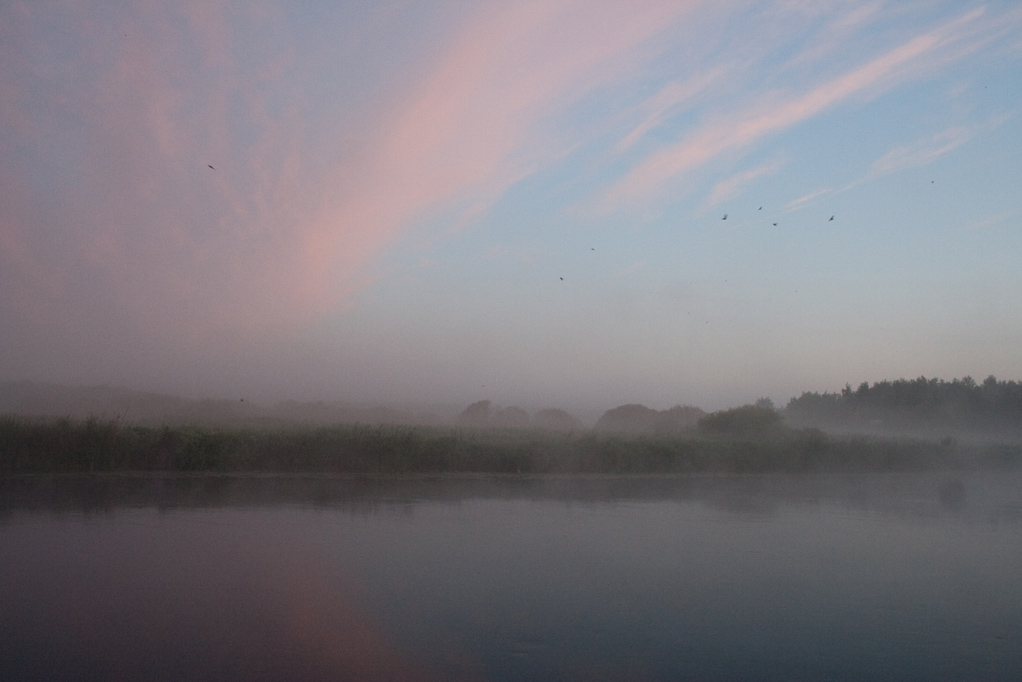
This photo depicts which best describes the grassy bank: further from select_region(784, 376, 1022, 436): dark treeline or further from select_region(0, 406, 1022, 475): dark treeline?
select_region(784, 376, 1022, 436): dark treeline

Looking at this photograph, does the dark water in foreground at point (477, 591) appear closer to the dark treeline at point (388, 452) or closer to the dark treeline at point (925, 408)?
the dark treeline at point (388, 452)

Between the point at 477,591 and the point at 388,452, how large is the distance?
11.9 meters

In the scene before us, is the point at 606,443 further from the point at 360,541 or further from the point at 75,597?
the point at 75,597

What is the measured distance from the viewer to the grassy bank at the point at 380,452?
15266 millimetres

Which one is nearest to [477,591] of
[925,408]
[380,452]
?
[380,452]

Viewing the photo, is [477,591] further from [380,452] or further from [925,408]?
[925,408]

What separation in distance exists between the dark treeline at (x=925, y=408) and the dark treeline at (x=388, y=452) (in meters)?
19.8

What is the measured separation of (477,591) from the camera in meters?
6.95

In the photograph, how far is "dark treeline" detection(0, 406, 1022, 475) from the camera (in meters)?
15.3

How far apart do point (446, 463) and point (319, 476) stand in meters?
3.84

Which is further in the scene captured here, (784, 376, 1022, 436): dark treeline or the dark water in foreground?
(784, 376, 1022, 436): dark treeline

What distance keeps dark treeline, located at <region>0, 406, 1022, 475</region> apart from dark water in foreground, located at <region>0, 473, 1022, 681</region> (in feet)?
7.74

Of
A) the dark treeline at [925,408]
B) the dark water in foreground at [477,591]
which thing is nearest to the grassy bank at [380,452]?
the dark water in foreground at [477,591]

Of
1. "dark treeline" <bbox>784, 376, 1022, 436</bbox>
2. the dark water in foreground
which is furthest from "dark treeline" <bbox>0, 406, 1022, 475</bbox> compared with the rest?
"dark treeline" <bbox>784, 376, 1022, 436</bbox>
